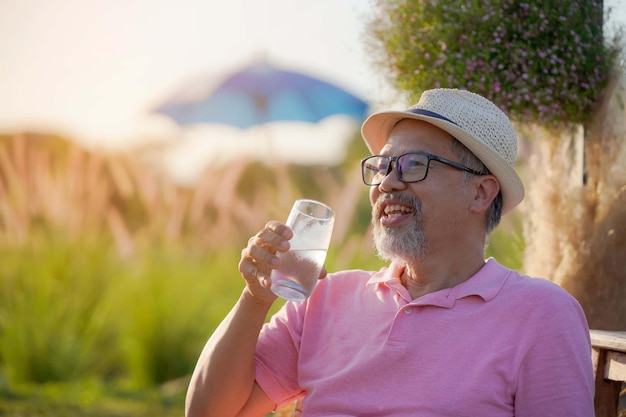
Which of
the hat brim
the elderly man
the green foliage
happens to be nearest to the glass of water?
the elderly man

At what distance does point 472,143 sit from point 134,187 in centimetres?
561

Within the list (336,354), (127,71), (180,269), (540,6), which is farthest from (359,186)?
(127,71)

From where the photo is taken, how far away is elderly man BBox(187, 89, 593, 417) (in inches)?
79.2

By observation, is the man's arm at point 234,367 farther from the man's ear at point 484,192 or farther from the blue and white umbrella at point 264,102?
the blue and white umbrella at point 264,102

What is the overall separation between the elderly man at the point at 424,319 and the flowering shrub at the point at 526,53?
1.97 ft

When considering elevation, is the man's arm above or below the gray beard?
below

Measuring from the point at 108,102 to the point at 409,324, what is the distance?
23.0 feet

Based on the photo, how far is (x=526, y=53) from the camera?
2.86 m

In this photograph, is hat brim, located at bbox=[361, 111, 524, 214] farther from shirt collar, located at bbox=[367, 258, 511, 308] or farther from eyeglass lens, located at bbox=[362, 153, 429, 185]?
shirt collar, located at bbox=[367, 258, 511, 308]

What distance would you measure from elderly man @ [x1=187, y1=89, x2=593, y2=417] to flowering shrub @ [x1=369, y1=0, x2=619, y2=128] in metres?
0.60

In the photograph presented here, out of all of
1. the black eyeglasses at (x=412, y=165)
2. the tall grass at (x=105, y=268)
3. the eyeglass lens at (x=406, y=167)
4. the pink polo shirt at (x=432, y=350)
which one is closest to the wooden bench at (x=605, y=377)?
the pink polo shirt at (x=432, y=350)

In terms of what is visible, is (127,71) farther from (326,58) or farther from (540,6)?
(540,6)

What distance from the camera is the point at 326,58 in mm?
9273

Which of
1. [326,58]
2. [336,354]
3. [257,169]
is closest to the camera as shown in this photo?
[336,354]
